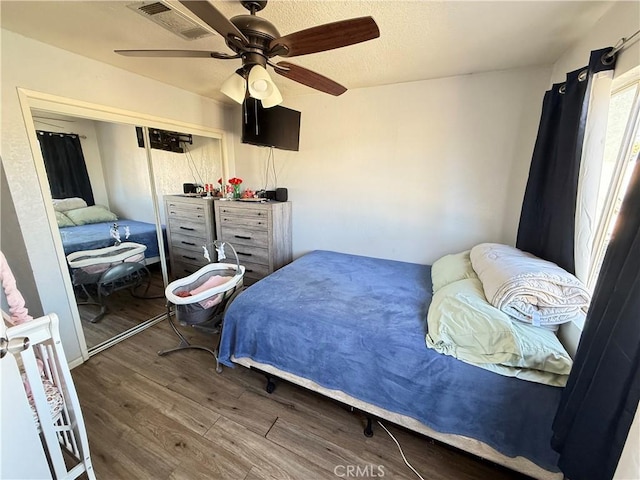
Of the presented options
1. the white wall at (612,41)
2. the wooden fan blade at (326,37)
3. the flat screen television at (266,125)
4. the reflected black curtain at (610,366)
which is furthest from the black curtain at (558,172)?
the flat screen television at (266,125)

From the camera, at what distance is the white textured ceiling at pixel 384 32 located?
53.7 inches

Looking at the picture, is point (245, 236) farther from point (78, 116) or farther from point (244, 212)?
point (78, 116)

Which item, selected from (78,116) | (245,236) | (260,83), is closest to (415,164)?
(260,83)

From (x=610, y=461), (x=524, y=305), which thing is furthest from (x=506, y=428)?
(x=524, y=305)

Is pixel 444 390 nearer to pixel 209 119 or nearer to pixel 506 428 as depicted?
pixel 506 428

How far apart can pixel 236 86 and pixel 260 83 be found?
206 millimetres

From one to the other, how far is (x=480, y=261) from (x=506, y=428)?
3.21 ft

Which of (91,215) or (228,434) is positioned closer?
(228,434)

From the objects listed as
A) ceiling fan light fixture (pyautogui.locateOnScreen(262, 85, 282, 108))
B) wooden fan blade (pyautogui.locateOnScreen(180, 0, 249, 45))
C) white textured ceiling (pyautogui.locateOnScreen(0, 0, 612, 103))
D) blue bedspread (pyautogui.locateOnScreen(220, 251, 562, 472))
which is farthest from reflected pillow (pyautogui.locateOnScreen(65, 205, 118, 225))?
wooden fan blade (pyautogui.locateOnScreen(180, 0, 249, 45))

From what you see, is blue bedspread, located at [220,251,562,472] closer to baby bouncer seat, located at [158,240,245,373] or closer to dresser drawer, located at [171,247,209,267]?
baby bouncer seat, located at [158,240,245,373]

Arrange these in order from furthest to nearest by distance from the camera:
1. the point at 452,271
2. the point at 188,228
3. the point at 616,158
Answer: the point at 188,228, the point at 452,271, the point at 616,158

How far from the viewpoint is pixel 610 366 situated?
2.61 ft

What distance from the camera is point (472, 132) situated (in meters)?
2.29

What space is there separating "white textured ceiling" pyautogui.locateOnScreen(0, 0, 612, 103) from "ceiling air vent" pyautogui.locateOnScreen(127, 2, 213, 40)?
0.06 metres
